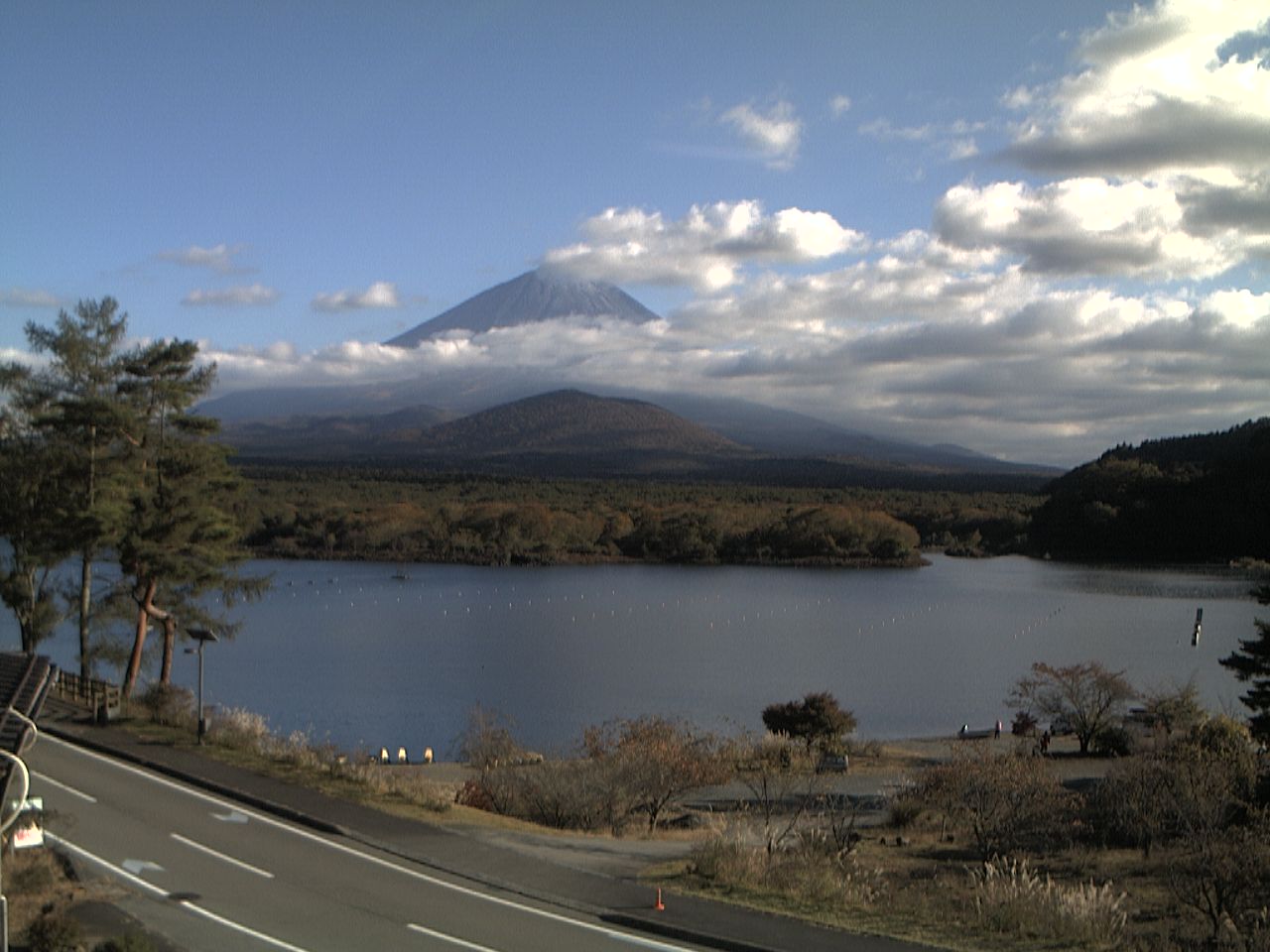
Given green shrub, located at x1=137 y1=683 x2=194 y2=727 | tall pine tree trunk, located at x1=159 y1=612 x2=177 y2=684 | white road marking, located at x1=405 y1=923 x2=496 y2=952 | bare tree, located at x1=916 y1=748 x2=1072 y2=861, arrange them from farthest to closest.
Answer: tall pine tree trunk, located at x1=159 y1=612 x2=177 y2=684, green shrub, located at x1=137 y1=683 x2=194 y2=727, bare tree, located at x1=916 y1=748 x2=1072 y2=861, white road marking, located at x1=405 y1=923 x2=496 y2=952

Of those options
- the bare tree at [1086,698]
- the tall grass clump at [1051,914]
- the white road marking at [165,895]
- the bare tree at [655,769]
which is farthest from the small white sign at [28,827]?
the bare tree at [1086,698]

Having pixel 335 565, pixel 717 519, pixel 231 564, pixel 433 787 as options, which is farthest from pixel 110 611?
pixel 717 519

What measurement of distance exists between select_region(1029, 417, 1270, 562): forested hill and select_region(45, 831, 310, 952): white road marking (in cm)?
7788

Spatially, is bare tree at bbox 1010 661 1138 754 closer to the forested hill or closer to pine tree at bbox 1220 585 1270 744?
pine tree at bbox 1220 585 1270 744

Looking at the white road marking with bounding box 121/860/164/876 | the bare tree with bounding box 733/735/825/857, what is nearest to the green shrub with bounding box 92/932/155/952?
the white road marking with bounding box 121/860/164/876

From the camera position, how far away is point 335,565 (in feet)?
241

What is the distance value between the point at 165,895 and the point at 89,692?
33.5ft

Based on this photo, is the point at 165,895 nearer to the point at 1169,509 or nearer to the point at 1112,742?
the point at 1112,742

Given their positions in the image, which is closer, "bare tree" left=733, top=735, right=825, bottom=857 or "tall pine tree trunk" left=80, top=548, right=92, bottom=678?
"bare tree" left=733, top=735, right=825, bottom=857

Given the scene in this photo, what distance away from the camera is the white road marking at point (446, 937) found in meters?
7.87

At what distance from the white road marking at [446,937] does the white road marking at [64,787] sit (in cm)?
543

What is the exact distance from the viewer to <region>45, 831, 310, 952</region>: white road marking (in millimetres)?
7898

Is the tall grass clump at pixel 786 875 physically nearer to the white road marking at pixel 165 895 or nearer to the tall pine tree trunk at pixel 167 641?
the white road marking at pixel 165 895

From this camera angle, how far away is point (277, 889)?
915 centimetres
